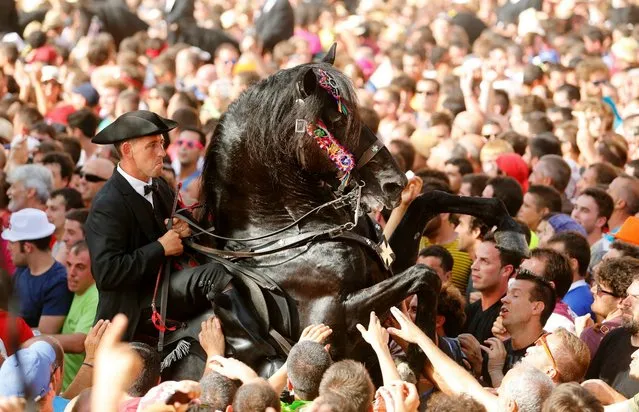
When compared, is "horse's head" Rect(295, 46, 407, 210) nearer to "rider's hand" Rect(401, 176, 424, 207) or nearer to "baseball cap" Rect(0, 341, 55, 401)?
"rider's hand" Rect(401, 176, 424, 207)

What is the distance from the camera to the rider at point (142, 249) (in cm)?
687

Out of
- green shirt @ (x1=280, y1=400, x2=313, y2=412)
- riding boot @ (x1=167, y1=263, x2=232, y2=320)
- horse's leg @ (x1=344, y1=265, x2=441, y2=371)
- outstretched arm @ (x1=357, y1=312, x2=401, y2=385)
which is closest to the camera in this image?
green shirt @ (x1=280, y1=400, x2=313, y2=412)

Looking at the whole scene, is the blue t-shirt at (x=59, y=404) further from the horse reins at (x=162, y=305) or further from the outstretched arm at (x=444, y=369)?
the outstretched arm at (x=444, y=369)

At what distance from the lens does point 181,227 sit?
23.2ft

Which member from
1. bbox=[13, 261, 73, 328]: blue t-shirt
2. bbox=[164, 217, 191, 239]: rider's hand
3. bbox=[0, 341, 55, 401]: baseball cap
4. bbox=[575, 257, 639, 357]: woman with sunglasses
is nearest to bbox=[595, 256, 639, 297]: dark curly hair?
bbox=[575, 257, 639, 357]: woman with sunglasses

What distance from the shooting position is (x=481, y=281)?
28.6 ft

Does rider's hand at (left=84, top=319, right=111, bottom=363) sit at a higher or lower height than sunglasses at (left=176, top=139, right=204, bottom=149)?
higher

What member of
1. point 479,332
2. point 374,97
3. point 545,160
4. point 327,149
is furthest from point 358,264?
point 374,97

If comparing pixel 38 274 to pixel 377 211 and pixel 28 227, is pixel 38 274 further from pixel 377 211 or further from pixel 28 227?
pixel 377 211

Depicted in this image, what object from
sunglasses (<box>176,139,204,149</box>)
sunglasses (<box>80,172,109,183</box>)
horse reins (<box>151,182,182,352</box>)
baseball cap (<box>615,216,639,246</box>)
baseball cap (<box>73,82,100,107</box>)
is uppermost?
Answer: horse reins (<box>151,182,182,352</box>)

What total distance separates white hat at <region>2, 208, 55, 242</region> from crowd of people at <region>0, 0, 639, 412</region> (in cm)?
2

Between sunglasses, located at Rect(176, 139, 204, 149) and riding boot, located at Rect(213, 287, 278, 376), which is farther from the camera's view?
sunglasses, located at Rect(176, 139, 204, 149)

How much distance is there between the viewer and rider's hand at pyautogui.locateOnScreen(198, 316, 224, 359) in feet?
22.4

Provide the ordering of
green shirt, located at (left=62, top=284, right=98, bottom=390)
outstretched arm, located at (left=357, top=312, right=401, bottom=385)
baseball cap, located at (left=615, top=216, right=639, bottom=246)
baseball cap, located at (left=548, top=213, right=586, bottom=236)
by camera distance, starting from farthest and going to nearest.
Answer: baseball cap, located at (left=548, top=213, right=586, bottom=236) → baseball cap, located at (left=615, top=216, right=639, bottom=246) → green shirt, located at (left=62, top=284, right=98, bottom=390) → outstretched arm, located at (left=357, top=312, right=401, bottom=385)
